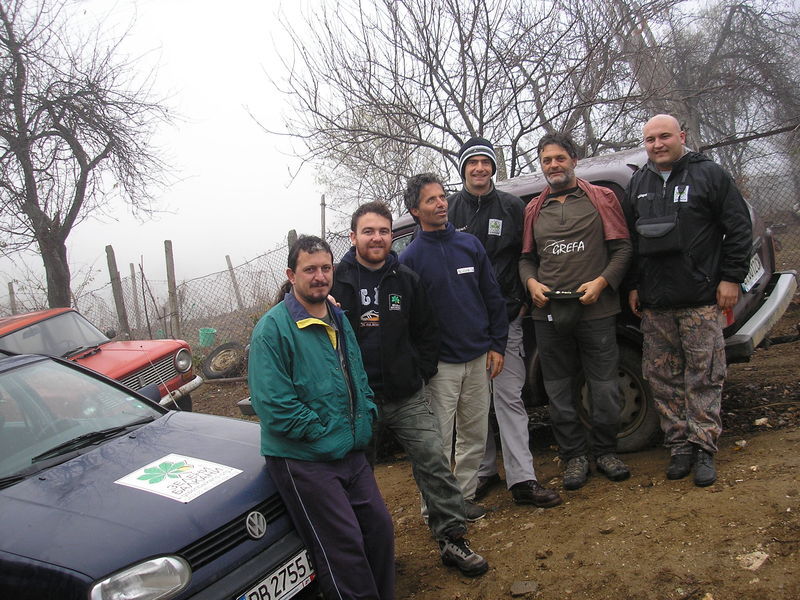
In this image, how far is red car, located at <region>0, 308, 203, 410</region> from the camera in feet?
21.0

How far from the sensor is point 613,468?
3.74m

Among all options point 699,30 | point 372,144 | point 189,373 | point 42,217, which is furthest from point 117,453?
point 699,30

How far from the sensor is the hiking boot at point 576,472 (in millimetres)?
3768

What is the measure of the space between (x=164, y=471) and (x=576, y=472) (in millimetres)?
2383

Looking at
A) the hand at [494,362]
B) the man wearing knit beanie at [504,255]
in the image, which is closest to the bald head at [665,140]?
the man wearing knit beanie at [504,255]

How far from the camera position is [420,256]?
357cm

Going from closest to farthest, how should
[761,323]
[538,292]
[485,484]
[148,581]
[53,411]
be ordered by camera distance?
[148,581] < [53,411] < [538,292] < [761,323] < [485,484]

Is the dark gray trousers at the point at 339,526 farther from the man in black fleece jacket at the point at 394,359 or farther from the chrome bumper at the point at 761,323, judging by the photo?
the chrome bumper at the point at 761,323

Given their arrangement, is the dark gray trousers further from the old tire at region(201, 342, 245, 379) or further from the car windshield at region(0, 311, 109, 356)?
the old tire at region(201, 342, 245, 379)

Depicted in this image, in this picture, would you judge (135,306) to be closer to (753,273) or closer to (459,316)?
(459,316)

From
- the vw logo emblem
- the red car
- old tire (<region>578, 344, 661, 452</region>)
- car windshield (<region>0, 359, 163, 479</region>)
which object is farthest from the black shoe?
the red car

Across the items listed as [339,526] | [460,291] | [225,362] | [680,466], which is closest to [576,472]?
[680,466]

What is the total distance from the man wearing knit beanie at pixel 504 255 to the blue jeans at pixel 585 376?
0.62 feet

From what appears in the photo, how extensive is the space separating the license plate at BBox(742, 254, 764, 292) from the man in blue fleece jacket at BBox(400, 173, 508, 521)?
5.42 ft
